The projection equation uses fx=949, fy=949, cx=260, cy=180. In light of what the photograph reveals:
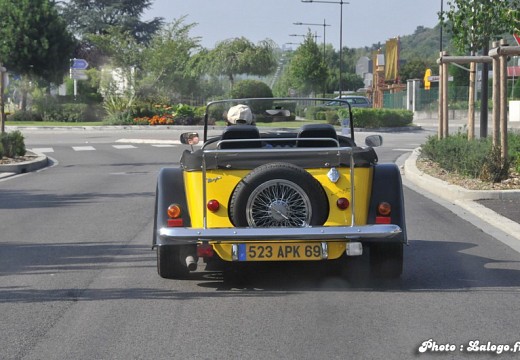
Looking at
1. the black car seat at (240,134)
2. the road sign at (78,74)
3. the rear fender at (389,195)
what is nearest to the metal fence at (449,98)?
the road sign at (78,74)

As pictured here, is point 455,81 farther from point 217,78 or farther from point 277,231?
point 277,231

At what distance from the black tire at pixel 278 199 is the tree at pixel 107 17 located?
246ft

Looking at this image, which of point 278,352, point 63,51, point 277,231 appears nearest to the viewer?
point 278,352

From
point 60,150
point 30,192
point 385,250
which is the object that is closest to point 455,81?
point 60,150

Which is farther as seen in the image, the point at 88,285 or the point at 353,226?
the point at 88,285

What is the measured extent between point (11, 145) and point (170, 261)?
1774 centimetres

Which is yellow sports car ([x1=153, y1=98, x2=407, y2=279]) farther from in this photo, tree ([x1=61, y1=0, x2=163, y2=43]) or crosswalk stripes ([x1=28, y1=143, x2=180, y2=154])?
tree ([x1=61, y1=0, x2=163, y2=43])

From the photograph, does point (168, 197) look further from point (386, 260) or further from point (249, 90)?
point (249, 90)

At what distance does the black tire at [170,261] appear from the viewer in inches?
319

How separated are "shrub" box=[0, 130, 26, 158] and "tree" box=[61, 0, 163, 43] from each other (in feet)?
186

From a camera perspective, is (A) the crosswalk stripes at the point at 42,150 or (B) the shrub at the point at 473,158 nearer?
(B) the shrub at the point at 473,158

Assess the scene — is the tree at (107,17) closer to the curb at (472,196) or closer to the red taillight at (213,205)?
the curb at (472,196)

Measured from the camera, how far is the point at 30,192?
17.3 metres

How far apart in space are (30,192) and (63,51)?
41.3 metres
